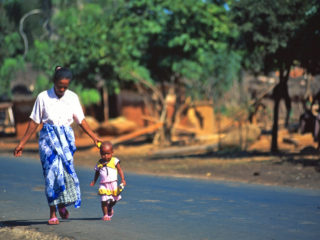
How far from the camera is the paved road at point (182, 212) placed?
7348mm

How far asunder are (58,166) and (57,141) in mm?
281

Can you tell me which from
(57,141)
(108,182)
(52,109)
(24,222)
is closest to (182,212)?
(108,182)

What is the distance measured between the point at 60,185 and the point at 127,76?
18.1m

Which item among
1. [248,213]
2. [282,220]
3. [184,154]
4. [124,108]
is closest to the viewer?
[282,220]

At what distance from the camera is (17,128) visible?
4012 cm

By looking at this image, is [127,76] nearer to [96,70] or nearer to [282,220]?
[96,70]

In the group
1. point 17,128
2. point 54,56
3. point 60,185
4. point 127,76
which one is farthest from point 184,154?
point 17,128

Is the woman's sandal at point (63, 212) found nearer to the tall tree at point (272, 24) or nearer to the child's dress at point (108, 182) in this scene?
the child's dress at point (108, 182)

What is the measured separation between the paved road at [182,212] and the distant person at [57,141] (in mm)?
420

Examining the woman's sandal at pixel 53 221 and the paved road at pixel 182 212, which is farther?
the woman's sandal at pixel 53 221

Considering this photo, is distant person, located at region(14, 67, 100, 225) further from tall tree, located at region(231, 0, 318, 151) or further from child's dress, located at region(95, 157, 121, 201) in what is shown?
tall tree, located at region(231, 0, 318, 151)

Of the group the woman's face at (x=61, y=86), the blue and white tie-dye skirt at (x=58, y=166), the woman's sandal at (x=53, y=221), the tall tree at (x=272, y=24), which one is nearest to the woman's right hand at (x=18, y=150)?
the blue and white tie-dye skirt at (x=58, y=166)

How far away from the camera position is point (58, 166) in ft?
24.9

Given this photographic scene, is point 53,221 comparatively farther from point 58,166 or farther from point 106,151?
point 106,151
